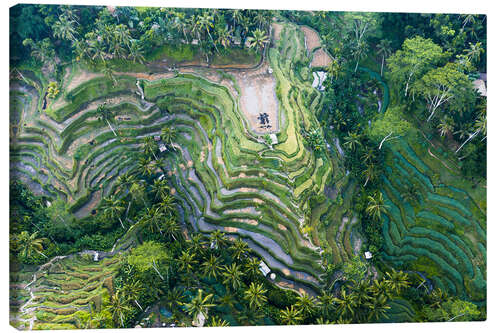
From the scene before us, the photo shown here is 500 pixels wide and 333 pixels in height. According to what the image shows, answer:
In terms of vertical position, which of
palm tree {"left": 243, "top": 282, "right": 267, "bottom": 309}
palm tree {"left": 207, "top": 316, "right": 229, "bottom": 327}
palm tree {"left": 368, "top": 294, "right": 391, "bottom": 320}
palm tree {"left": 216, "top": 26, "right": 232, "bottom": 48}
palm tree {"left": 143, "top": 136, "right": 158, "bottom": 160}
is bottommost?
palm tree {"left": 368, "top": 294, "right": 391, "bottom": 320}

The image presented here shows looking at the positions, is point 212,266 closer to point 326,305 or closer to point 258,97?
point 326,305

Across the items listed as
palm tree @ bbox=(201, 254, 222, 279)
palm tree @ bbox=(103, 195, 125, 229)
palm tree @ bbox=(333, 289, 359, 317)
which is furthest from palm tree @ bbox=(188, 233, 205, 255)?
palm tree @ bbox=(333, 289, 359, 317)

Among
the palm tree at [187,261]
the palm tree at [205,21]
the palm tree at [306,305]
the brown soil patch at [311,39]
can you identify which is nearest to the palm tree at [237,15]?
the palm tree at [205,21]

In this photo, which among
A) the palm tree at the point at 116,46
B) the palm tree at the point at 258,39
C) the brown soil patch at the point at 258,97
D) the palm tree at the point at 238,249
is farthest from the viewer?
the palm tree at the point at 258,39

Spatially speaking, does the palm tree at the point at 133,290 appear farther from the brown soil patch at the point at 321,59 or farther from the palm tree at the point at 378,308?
the brown soil patch at the point at 321,59

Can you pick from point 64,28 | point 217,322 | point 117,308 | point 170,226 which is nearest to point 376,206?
point 217,322

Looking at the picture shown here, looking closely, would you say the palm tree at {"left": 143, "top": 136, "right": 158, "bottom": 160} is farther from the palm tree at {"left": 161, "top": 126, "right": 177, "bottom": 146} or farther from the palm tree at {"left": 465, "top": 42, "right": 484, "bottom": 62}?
the palm tree at {"left": 465, "top": 42, "right": 484, "bottom": 62}
